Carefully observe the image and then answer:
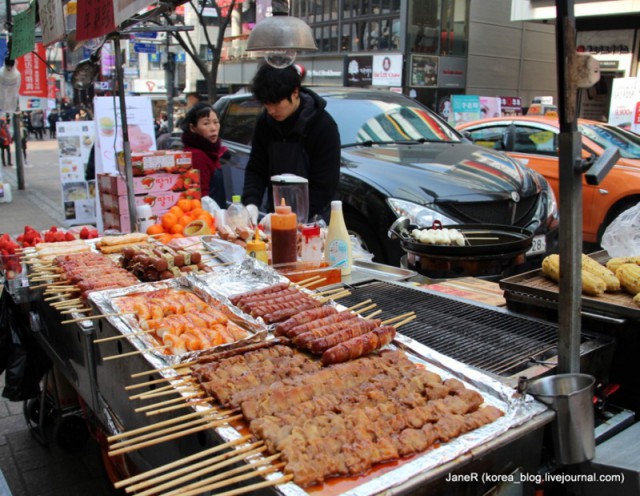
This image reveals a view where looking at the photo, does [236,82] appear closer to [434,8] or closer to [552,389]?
[434,8]

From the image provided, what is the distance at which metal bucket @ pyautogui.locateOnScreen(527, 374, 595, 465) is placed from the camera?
1913 millimetres

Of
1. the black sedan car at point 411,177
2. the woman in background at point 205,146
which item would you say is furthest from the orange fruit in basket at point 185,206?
the black sedan car at point 411,177

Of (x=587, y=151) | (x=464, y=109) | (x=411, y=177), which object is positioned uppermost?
(x=464, y=109)

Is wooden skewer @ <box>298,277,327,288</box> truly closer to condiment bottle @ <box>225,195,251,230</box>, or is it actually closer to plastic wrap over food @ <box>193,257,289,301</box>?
plastic wrap over food @ <box>193,257,289,301</box>

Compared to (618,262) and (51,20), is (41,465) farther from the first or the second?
(618,262)

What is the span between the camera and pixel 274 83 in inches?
186

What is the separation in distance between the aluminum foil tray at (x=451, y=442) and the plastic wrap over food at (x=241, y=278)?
0.92m

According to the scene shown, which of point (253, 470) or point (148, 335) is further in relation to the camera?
point (148, 335)

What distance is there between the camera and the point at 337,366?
7.45ft

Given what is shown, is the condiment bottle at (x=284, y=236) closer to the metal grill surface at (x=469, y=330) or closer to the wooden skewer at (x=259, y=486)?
the metal grill surface at (x=469, y=330)

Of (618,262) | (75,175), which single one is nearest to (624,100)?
(618,262)

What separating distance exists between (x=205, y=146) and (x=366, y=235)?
2.16 meters

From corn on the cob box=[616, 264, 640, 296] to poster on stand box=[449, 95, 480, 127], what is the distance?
1399cm

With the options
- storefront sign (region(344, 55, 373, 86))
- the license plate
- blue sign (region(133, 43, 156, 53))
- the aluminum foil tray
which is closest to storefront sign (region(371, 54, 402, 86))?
storefront sign (region(344, 55, 373, 86))
